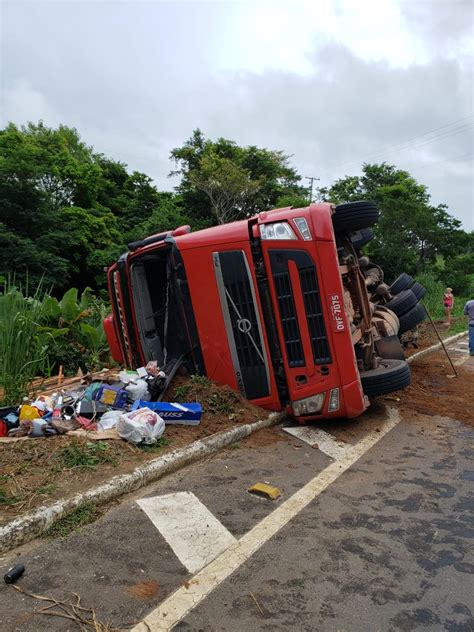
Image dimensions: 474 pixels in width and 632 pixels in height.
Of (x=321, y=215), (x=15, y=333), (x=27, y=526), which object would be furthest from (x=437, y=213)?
(x=27, y=526)

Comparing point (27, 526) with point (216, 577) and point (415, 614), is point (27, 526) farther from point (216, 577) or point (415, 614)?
point (415, 614)

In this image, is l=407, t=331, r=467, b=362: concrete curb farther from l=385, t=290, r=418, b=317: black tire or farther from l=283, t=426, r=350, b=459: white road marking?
l=283, t=426, r=350, b=459: white road marking

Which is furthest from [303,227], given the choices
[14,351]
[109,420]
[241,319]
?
[14,351]

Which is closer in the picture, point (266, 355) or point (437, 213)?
point (266, 355)

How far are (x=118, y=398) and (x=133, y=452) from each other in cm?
98

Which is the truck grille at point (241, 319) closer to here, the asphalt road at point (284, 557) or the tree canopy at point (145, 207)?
the asphalt road at point (284, 557)

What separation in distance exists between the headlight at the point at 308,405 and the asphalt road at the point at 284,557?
81 centimetres

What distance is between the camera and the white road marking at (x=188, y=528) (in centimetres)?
270

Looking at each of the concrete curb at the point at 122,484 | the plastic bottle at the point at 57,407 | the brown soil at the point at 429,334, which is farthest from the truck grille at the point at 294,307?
the brown soil at the point at 429,334

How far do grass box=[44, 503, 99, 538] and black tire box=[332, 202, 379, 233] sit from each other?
3.75 m

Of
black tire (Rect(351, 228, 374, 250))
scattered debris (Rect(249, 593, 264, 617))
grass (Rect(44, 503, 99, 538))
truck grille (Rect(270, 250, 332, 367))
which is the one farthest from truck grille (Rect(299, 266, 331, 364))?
scattered debris (Rect(249, 593, 264, 617))

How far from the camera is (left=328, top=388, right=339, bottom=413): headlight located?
15.3 ft

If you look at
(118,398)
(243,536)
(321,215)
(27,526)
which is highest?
(321,215)

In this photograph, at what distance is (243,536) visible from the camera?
114 inches
